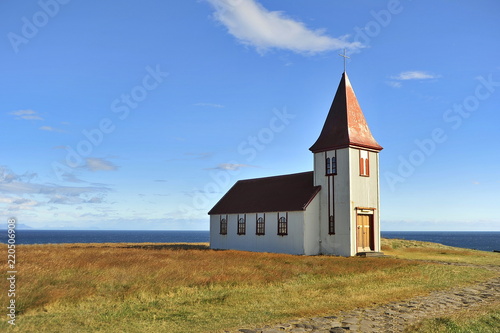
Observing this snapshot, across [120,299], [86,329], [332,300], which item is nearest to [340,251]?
[332,300]

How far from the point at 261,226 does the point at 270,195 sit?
3167 mm

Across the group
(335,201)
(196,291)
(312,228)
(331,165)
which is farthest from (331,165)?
(196,291)

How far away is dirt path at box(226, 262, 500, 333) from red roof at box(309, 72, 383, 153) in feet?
59.6

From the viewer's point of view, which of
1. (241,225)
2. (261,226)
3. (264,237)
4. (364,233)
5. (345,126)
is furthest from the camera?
(241,225)

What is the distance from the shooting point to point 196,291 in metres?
15.5

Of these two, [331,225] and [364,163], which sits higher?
[364,163]

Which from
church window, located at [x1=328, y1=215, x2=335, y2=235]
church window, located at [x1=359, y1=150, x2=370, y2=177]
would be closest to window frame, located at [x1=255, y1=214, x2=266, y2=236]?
church window, located at [x1=328, y1=215, x2=335, y2=235]

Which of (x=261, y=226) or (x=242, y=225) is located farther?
(x=242, y=225)

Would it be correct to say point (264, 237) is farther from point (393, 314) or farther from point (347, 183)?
point (393, 314)

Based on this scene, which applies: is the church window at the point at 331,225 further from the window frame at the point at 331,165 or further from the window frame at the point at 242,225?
the window frame at the point at 242,225

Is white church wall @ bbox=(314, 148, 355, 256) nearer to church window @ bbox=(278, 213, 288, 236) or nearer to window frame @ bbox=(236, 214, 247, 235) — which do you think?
church window @ bbox=(278, 213, 288, 236)

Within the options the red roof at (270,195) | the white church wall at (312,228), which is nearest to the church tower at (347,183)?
the white church wall at (312,228)

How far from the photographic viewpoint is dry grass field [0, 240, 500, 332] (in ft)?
37.6

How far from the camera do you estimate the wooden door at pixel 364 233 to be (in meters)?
32.8
